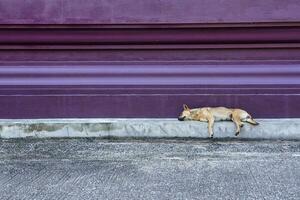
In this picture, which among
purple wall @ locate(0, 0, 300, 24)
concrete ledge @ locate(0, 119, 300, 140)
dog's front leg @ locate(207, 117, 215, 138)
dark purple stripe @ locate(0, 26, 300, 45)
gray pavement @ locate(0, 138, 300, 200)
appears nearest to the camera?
gray pavement @ locate(0, 138, 300, 200)

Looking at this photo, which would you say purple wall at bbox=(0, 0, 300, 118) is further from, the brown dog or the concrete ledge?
the concrete ledge

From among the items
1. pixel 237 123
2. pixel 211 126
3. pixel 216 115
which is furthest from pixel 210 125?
pixel 237 123

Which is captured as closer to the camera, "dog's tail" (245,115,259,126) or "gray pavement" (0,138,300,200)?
"gray pavement" (0,138,300,200)

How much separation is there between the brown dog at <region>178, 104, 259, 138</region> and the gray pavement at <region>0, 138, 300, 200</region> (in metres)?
0.29

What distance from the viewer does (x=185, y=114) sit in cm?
728

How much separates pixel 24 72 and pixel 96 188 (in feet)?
12.3

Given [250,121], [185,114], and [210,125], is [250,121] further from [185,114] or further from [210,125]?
[185,114]

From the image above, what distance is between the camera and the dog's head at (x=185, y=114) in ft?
23.6

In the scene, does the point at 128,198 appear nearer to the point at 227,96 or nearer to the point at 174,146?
the point at 174,146

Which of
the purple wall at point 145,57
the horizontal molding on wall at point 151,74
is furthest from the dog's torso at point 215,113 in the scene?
the horizontal molding on wall at point 151,74

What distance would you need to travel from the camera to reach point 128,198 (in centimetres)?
394

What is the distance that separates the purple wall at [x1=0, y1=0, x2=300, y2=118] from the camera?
24.2ft

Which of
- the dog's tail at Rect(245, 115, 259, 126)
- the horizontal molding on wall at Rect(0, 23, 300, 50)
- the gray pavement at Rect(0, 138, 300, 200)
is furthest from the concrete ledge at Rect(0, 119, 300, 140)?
the horizontal molding on wall at Rect(0, 23, 300, 50)

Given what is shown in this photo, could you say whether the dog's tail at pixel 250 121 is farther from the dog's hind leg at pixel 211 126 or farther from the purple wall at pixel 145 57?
the dog's hind leg at pixel 211 126
